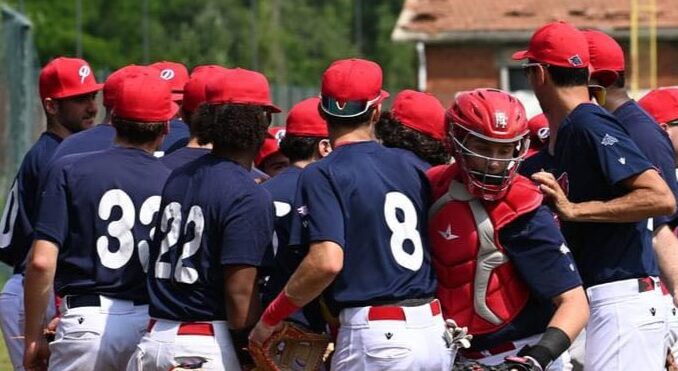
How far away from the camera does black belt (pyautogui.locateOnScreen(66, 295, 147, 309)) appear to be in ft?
21.8

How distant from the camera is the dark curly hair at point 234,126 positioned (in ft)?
20.4

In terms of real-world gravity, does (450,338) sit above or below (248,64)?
above

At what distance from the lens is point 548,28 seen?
6727 mm

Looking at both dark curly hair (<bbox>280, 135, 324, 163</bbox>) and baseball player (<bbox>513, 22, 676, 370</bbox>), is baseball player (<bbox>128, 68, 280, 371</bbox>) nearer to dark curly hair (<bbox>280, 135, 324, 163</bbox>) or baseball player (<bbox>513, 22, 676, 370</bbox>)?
dark curly hair (<bbox>280, 135, 324, 163</bbox>)

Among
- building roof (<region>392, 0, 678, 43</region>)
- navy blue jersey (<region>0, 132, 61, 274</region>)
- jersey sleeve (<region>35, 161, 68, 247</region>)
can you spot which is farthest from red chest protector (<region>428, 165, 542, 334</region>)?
building roof (<region>392, 0, 678, 43</region>)

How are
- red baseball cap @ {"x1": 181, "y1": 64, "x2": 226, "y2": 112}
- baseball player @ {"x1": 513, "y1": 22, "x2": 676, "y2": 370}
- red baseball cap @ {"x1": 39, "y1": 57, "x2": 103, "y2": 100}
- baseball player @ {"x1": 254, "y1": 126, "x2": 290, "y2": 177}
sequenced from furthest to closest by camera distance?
baseball player @ {"x1": 254, "y1": 126, "x2": 290, "y2": 177} → red baseball cap @ {"x1": 39, "y1": 57, "x2": 103, "y2": 100} → red baseball cap @ {"x1": 181, "y1": 64, "x2": 226, "y2": 112} → baseball player @ {"x1": 513, "y1": 22, "x2": 676, "y2": 370}

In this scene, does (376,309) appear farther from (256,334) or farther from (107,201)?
(107,201)

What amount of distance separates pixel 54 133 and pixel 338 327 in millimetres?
2945

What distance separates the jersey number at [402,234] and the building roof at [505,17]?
2689 centimetres

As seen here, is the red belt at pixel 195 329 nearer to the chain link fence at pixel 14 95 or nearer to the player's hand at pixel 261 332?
the player's hand at pixel 261 332

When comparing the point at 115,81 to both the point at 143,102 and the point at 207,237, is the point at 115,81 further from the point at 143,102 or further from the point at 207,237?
the point at 207,237

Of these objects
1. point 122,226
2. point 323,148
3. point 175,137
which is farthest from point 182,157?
point 175,137

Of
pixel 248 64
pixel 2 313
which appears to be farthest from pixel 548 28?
pixel 248 64

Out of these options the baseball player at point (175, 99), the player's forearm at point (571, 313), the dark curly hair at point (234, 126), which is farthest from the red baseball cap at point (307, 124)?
the player's forearm at point (571, 313)
